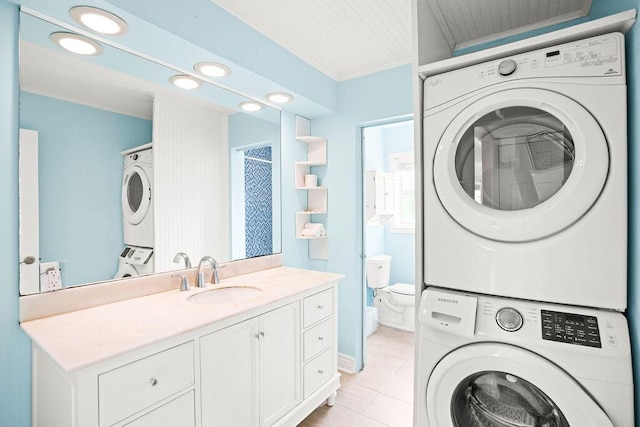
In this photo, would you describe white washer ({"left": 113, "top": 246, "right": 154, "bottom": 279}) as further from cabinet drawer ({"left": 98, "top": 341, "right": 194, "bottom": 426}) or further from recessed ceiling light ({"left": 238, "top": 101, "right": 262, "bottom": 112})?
recessed ceiling light ({"left": 238, "top": 101, "right": 262, "bottom": 112})

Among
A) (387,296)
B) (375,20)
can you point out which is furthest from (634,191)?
(387,296)

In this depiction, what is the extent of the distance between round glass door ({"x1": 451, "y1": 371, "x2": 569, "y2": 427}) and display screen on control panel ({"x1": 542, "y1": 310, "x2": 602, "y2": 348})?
21 centimetres

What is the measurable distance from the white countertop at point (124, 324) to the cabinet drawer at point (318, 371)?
538 mm

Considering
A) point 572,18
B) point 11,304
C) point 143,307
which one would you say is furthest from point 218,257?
point 572,18

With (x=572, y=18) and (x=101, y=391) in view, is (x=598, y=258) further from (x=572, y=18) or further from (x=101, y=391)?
(x=101, y=391)

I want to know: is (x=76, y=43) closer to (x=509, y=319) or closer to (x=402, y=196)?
(x=509, y=319)

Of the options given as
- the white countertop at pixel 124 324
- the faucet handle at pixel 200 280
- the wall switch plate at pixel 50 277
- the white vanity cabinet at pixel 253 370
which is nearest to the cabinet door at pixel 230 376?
the white vanity cabinet at pixel 253 370

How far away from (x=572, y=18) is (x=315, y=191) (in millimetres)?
2075

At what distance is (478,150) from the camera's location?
4.44ft

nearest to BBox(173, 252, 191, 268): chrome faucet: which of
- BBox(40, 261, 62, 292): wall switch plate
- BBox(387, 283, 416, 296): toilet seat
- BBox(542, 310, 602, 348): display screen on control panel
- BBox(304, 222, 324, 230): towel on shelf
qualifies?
BBox(40, 261, 62, 292): wall switch plate

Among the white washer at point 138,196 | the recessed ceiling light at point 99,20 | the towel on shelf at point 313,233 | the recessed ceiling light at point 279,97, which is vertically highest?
the recessed ceiling light at point 279,97

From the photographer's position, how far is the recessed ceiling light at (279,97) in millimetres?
2396

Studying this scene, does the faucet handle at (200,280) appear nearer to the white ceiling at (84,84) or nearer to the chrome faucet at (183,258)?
the chrome faucet at (183,258)

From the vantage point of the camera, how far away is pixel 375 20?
2.00 meters
